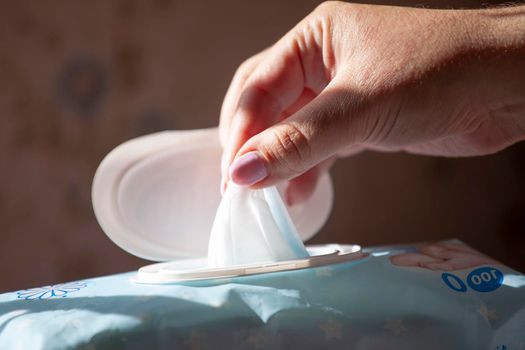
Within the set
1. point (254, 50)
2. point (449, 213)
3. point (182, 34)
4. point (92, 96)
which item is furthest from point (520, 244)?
point (92, 96)

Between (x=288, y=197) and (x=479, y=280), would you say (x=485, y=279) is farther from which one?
(x=288, y=197)

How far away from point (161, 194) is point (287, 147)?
32 cm

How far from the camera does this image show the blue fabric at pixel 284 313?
0.54m

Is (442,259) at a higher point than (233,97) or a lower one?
lower

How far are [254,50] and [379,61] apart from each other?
0.88 m

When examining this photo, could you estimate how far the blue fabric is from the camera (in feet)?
1.78

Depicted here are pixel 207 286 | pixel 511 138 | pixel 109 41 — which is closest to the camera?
pixel 207 286

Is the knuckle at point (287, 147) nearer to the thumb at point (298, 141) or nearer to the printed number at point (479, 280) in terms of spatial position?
the thumb at point (298, 141)

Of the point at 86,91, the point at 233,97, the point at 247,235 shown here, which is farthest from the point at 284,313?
the point at 86,91

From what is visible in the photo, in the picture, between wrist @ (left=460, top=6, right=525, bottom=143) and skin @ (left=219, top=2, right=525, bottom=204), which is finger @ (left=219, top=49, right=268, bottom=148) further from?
wrist @ (left=460, top=6, right=525, bottom=143)

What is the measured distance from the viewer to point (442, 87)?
0.70 m

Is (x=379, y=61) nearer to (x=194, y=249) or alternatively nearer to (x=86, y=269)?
(x=194, y=249)

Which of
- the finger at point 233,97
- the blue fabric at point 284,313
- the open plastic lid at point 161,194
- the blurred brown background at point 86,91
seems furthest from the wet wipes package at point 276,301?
the blurred brown background at point 86,91

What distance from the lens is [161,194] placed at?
93cm
